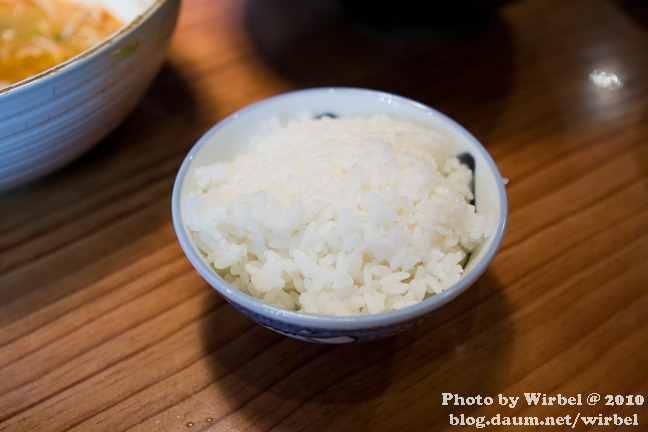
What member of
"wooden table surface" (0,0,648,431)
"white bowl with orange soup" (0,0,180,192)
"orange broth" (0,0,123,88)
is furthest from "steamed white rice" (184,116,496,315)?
"orange broth" (0,0,123,88)

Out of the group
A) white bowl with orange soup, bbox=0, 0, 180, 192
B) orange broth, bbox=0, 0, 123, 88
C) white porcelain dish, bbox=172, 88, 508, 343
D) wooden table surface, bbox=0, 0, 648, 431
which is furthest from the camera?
orange broth, bbox=0, 0, 123, 88

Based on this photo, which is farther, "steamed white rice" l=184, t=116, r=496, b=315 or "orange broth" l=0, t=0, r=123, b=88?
"orange broth" l=0, t=0, r=123, b=88

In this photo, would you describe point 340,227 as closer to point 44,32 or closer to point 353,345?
point 353,345

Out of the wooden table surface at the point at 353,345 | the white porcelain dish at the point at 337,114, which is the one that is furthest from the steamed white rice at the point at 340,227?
the wooden table surface at the point at 353,345

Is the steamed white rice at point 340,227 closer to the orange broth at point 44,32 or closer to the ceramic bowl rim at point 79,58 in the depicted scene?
the ceramic bowl rim at point 79,58

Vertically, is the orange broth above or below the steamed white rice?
above

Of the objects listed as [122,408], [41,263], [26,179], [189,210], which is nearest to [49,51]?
[26,179]

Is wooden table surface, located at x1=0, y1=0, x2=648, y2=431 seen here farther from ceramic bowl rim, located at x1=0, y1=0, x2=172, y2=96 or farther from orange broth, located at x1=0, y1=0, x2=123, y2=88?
ceramic bowl rim, located at x1=0, y1=0, x2=172, y2=96

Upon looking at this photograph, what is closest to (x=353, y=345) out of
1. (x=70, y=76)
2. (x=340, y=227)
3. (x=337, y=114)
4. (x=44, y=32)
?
(x=340, y=227)
